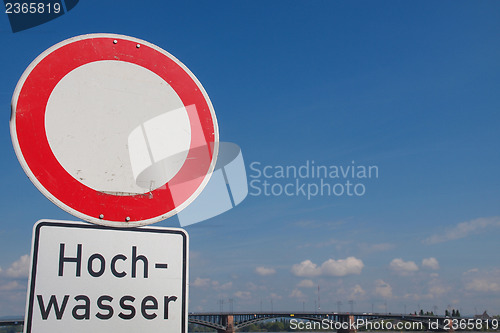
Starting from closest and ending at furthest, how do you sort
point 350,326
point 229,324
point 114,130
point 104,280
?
point 104,280
point 114,130
point 229,324
point 350,326

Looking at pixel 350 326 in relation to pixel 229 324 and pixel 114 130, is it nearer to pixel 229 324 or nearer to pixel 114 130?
pixel 229 324

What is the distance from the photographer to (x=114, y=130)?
246cm

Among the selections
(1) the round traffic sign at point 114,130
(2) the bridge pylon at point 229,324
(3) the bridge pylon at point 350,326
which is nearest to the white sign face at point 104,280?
(1) the round traffic sign at point 114,130

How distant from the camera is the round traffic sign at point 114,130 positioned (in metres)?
2.30

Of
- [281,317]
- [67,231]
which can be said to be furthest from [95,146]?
[281,317]

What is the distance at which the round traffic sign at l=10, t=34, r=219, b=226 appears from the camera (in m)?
2.30

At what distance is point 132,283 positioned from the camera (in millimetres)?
2348

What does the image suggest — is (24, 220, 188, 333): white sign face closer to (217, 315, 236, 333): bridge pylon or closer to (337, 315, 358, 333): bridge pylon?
(217, 315, 236, 333): bridge pylon

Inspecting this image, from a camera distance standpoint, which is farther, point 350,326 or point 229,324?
point 350,326

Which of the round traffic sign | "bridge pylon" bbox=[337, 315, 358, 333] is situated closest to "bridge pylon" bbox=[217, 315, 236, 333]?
"bridge pylon" bbox=[337, 315, 358, 333]

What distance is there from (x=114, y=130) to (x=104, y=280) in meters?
0.81

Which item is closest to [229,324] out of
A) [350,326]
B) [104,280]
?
[350,326]

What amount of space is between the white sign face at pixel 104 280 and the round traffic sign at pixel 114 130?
0.12 meters

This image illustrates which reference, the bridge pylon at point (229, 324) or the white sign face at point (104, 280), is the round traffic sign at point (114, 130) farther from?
Answer: the bridge pylon at point (229, 324)
